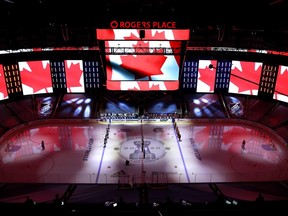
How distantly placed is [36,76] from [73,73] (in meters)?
3.49

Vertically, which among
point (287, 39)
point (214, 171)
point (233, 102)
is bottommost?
point (214, 171)

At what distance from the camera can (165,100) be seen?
96.4ft

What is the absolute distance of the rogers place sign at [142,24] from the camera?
2177 centimetres

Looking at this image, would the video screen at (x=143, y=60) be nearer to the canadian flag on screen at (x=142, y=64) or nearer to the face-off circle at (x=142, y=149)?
the canadian flag on screen at (x=142, y=64)

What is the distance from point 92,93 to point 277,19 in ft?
59.3

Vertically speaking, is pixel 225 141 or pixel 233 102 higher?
pixel 233 102

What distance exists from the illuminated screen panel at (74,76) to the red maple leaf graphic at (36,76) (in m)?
1.80

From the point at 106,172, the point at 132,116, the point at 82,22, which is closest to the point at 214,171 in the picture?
the point at 106,172

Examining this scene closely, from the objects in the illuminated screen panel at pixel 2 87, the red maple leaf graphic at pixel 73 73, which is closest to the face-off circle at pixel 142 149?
the red maple leaf graphic at pixel 73 73

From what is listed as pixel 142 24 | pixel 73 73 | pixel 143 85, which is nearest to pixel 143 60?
pixel 143 85

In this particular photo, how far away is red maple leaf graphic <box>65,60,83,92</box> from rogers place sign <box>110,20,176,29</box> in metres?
8.58

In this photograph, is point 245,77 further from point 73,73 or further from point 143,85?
point 73,73

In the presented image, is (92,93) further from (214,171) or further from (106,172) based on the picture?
(214,171)

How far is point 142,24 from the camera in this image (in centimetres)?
2177
